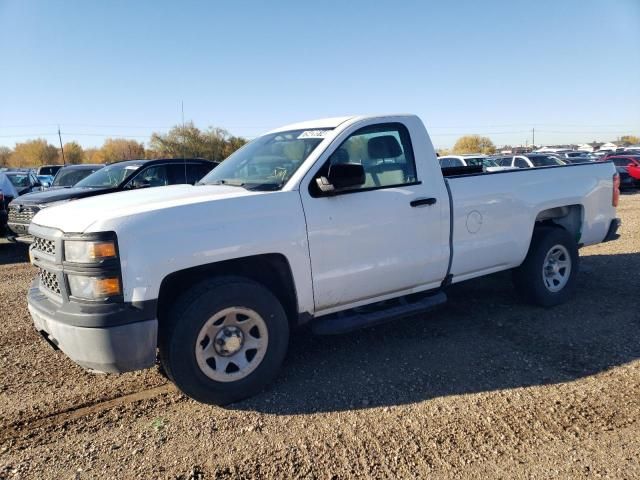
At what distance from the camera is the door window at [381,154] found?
396 centimetres

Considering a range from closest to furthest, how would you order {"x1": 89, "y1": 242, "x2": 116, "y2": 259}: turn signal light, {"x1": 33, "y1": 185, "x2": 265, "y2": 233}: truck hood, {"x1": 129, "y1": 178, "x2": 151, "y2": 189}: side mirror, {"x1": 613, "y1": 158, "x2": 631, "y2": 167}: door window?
{"x1": 89, "y1": 242, "x2": 116, "y2": 259}: turn signal light, {"x1": 33, "y1": 185, "x2": 265, "y2": 233}: truck hood, {"x1": 129, "y1": 178, "x2": 151, "y2": 189}: side mirror, {"x1": 613, "y1": 158, "x2": 631, "y2": 167}: door window

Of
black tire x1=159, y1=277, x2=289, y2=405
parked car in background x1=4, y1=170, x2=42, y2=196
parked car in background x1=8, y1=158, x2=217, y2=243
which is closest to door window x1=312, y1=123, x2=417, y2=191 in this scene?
black tire x1=159, y1=277, x2=289, y2=405

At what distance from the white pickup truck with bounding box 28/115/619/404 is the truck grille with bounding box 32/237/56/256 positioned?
0.07 feet

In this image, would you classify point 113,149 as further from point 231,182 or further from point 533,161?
point 231,182

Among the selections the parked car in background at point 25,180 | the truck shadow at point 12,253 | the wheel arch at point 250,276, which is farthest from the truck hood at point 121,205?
the parked car in background at point 25,180

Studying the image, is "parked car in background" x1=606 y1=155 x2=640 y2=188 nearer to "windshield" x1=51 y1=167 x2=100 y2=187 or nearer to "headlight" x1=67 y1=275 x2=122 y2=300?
"windshield" x1=51 y1=167 x2=100 y2=187

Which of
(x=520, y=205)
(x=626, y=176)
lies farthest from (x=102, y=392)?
(x=626, y=176)

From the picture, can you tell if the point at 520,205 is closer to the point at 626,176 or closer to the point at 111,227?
the point at 111,227

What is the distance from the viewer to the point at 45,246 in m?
3.41

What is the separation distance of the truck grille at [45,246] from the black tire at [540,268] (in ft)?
14.7

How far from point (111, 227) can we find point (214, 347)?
1085mm

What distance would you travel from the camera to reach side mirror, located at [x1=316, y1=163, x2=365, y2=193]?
351 centimetres

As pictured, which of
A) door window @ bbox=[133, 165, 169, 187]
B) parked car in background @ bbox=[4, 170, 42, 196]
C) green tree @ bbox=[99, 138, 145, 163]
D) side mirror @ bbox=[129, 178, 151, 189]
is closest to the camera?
side mirror @ bbox=[129, 178, 151, 189]

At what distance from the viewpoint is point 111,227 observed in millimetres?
2924
